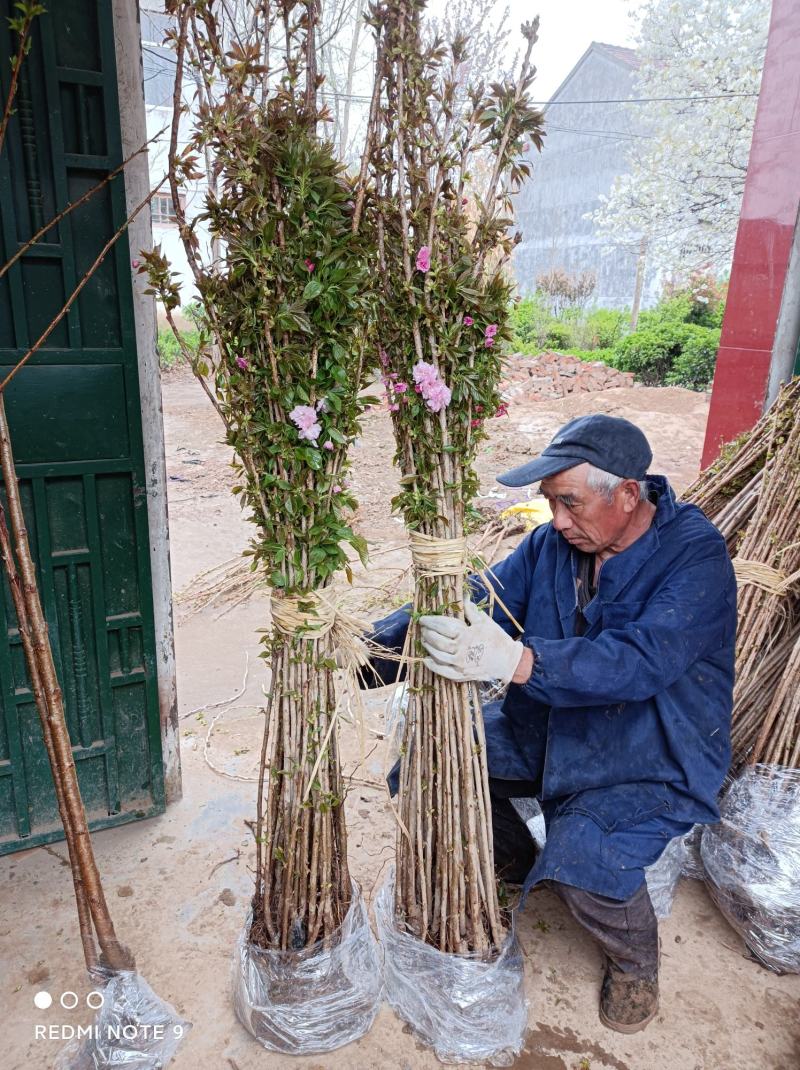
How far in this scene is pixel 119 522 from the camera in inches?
A: 95.3

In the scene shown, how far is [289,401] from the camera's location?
1571mm

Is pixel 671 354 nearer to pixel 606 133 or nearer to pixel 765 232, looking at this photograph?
pixel 606 133

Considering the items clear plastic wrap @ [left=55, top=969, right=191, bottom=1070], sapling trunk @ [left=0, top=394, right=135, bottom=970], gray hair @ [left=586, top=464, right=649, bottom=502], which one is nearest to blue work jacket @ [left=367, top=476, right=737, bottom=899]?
gray hair @ [left=586, top=464, right=649, bottom=502]

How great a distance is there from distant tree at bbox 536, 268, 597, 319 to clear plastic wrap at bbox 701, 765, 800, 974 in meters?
17.4

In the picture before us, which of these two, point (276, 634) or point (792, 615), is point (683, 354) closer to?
point (792, 615)

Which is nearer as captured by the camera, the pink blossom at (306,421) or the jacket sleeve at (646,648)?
the pink blossom at (306,421)

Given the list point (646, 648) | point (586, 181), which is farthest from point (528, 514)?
point (586, 181)

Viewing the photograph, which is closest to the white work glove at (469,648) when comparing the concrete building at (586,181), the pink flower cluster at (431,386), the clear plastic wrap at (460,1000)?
the pink flower cluster at (431,386)

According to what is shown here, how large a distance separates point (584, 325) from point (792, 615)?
14.5 meters

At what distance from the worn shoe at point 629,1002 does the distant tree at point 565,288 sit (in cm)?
1799

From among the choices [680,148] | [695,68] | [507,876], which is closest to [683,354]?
[680,148]

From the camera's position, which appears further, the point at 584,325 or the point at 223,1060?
the point at 584,325

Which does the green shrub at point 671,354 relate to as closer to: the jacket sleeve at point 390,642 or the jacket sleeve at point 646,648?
the jacket sleeve at point 646,648

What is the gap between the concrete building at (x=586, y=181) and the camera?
1808 cm
